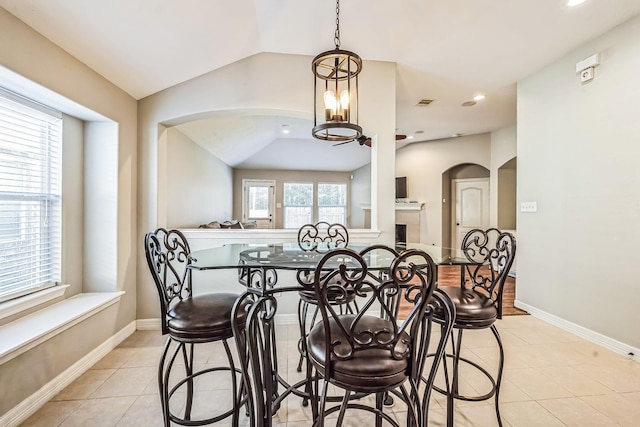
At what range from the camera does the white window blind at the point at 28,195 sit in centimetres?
193

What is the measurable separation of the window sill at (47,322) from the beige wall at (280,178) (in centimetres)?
657

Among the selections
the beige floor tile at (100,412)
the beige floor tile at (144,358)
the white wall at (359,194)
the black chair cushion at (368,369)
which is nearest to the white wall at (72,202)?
the beige floor tile at (144,358)

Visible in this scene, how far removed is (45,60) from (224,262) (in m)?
1.74

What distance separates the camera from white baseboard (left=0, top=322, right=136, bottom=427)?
1.67 meters

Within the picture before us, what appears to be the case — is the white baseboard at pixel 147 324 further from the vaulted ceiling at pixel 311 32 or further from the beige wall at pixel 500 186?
the beige wall at pixel 500 186

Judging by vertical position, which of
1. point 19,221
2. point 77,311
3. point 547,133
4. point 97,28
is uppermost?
point 97,28

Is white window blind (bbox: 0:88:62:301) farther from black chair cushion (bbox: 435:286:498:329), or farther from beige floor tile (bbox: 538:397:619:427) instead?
beige floor tile (bbox: 538:397:619:427)

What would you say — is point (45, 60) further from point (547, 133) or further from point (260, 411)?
point (547, 133)

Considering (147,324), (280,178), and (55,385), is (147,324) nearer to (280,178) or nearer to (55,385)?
(55,385)

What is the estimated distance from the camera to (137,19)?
81.7 inches

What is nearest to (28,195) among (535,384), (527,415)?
(527,415)

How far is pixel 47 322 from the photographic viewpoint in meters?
1.94

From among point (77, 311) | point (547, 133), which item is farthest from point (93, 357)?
point (547, 133)

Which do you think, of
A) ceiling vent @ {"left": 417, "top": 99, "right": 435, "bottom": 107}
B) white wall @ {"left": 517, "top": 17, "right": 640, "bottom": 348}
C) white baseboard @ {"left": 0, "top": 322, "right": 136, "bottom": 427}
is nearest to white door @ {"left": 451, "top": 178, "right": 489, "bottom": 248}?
ceiling vent @ {"left": 417, "top": 99, "right": 435, "bottom": 107}
